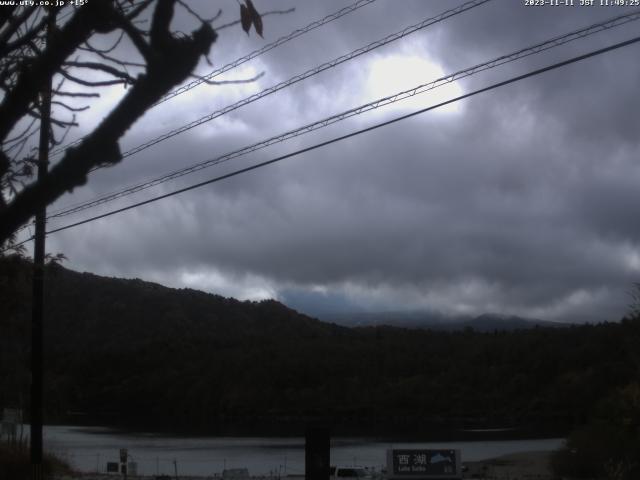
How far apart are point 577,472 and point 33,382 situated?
3359 centimetres

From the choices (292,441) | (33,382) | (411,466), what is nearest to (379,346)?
(292,441)

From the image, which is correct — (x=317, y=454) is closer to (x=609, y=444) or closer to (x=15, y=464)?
(x=15, y=464)

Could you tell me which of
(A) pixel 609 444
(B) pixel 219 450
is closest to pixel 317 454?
(A) pixel 609 444

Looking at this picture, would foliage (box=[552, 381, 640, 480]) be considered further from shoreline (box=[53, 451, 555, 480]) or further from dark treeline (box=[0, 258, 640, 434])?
dark treeline (box=[0, 258, 640, 434])

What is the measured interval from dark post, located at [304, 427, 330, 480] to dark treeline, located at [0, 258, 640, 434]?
79887mm

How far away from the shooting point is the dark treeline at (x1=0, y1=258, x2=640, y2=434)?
98.3m

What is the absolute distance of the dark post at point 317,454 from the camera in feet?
39.6

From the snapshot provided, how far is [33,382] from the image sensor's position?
64.7 ft

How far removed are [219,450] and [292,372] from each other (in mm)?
43102

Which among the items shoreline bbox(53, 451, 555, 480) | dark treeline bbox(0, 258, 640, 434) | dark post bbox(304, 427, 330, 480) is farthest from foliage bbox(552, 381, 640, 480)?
dark treeline bbox(0, 258, 640, 434)

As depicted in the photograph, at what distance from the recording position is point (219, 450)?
237 ft

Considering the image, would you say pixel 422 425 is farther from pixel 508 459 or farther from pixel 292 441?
pixel 508 459

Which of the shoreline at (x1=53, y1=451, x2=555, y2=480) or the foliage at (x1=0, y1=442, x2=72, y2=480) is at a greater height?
the foliage at (x1=0, y1=442, x2=72, y2=480)

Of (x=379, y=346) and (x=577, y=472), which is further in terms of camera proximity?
(x=379, y=346)
